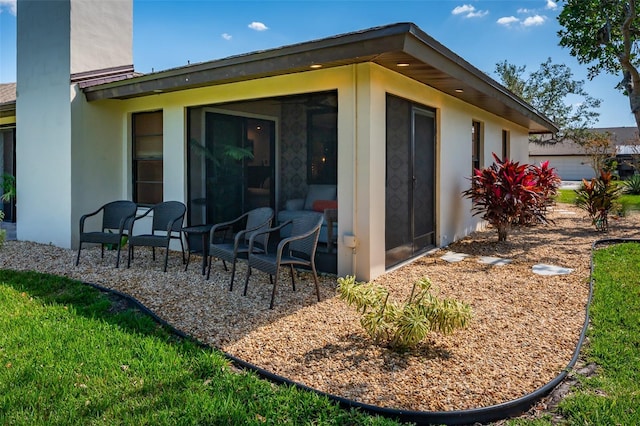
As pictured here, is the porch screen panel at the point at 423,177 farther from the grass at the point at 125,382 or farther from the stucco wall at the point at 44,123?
the stucco wall at the point at 44,123

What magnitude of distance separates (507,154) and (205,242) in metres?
8.75

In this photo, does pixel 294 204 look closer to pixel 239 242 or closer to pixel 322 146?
pixel 322 146

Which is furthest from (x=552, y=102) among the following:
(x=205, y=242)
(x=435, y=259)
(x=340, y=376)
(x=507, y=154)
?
(x=340, y=376)

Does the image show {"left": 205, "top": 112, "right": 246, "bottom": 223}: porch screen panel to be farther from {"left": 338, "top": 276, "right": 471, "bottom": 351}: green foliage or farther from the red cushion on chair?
{"left": 338, "top": 276, "right": 471, "bottom": 351}: green foliage

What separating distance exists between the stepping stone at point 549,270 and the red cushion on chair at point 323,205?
2641 millimetres

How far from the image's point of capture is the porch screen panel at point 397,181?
5.74 m

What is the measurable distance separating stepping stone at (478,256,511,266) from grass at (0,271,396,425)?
4398mm

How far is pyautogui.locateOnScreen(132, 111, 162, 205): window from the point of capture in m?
7.54

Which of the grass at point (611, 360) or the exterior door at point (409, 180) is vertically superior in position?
the exterior door at point (409, 180)

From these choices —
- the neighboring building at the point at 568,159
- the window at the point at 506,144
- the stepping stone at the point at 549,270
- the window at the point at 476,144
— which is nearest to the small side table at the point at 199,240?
the stepping stone at the point at 549,270

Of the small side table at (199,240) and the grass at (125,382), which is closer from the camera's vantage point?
the grass at (125,382)

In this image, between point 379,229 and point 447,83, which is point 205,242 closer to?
point 379,229

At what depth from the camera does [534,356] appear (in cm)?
325

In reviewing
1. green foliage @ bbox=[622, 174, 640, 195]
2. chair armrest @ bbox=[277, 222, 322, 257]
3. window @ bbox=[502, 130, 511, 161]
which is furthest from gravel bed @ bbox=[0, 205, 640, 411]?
green foliage @ bbox=[622, 174, 640, 195]
